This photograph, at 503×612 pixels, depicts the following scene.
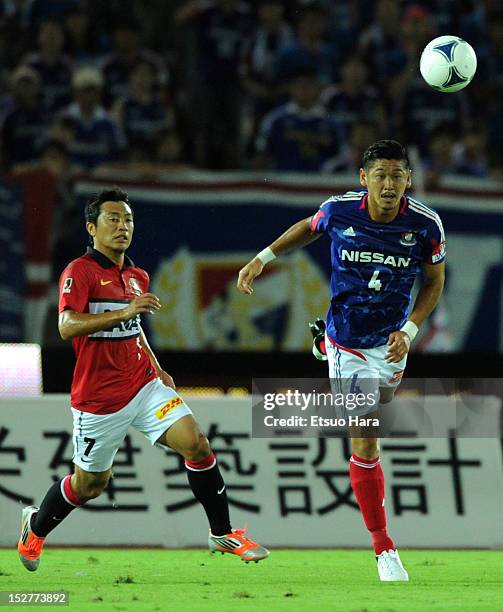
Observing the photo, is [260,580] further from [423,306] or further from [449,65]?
[449,65]

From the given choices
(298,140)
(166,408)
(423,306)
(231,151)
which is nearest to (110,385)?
(166,408)

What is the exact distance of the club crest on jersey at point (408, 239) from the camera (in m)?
7.18

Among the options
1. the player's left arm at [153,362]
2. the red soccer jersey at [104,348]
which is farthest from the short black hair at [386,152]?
the player's left arm at [153,362]

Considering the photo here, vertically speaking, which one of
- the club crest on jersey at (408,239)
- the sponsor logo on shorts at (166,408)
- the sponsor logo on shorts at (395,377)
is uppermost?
the club crest on jersey at (408,239)

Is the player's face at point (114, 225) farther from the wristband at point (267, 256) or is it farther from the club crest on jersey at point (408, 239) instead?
the club crest on jersey at point (408, 239)

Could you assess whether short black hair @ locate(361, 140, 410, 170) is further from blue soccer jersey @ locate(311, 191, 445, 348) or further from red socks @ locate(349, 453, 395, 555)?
red socks @ locate(349, 453, 395, 555)

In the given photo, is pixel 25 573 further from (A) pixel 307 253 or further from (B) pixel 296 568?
(A) pixel 307 253

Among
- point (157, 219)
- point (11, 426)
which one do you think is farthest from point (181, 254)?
point (11, 426)

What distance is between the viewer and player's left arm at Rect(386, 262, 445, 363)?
22.5 feet

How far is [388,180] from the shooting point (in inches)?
277

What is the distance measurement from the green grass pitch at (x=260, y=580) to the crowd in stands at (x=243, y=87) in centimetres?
453

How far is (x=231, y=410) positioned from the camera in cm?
970

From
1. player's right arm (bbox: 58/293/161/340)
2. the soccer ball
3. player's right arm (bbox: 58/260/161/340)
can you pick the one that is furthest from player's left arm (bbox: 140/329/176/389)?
the soccer ball

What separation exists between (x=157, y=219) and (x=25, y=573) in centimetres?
482
